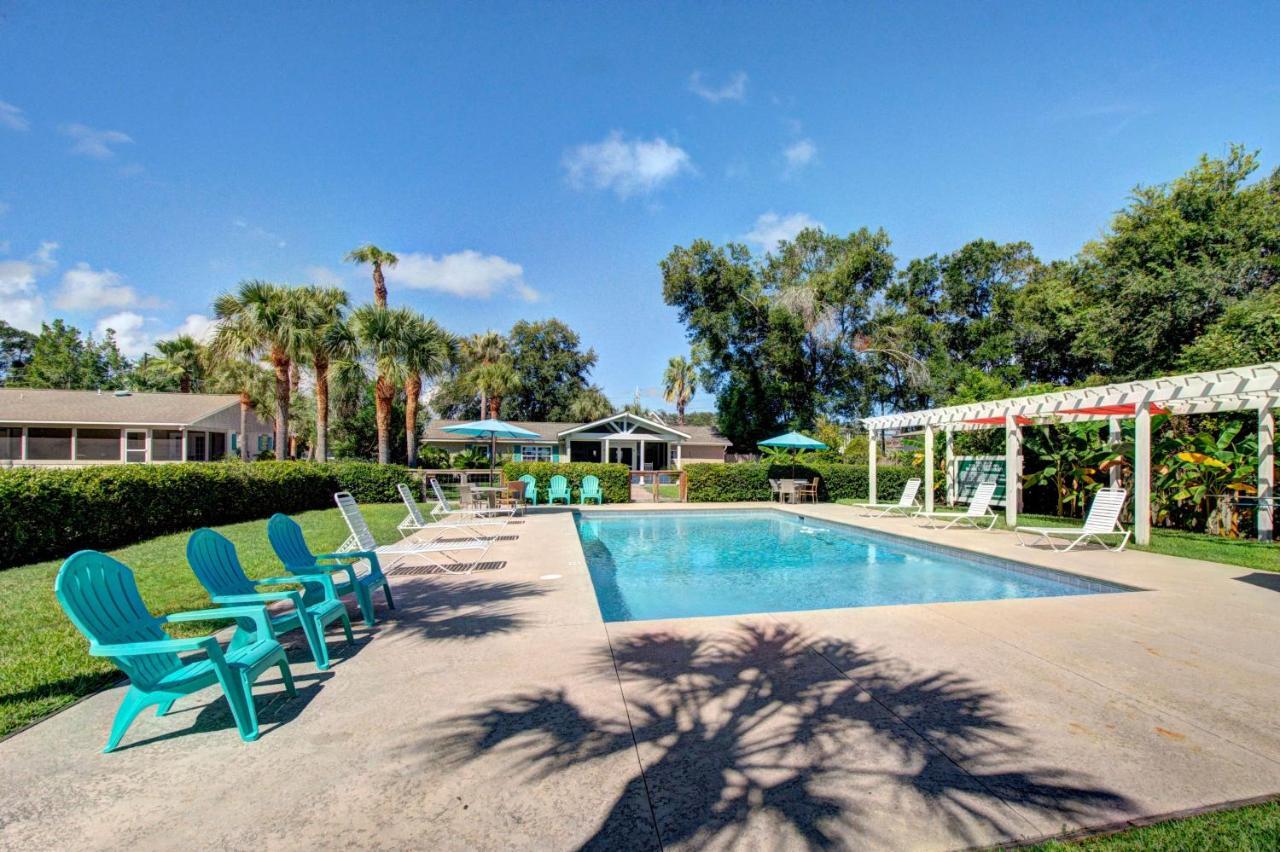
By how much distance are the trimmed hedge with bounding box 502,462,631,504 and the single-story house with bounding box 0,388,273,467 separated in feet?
60.4

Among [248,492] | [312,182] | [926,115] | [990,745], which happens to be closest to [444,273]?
[312,182]

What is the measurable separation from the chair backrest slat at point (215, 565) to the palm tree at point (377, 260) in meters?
24.9

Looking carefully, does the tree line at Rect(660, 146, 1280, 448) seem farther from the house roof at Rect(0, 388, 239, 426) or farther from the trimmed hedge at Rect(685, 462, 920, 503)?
the house roof at Rect(0, 388, 239, 426)

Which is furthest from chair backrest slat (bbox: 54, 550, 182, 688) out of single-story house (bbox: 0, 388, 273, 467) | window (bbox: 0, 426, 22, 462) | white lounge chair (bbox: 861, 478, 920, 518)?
window (bbox: 0, 426, 22, 462)

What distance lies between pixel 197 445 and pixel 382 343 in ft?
48.2

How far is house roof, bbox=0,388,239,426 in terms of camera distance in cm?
2542

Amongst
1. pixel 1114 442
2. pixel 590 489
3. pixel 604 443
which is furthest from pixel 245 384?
pixel 1114 442

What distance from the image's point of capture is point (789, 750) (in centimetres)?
304

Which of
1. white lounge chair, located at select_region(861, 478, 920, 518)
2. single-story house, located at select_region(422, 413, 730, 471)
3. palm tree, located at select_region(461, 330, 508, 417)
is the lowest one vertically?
white lounge chair, located at select_region(861, 478, 920, 518)

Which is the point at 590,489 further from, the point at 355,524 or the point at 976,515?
the point at 355,524

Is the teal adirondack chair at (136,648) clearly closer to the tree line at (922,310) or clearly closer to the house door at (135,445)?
the tree line at (922,310)

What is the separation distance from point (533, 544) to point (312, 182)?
490 inches

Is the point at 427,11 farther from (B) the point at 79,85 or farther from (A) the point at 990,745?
(A) the point at 990,745

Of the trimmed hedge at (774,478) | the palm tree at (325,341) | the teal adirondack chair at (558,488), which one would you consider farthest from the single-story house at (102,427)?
the trimmed hedge at (774,478)
